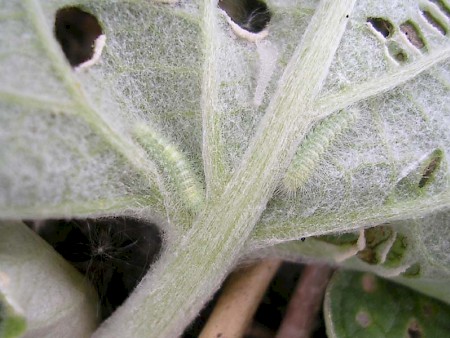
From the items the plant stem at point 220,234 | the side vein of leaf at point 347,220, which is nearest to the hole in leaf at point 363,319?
the side vein of leaf at point 347,220

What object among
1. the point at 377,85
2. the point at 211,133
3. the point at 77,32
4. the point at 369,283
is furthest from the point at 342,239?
the point at 77,32

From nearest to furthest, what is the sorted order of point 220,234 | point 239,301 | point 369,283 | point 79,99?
point 79,99 < point 220,234 < point 239,301 < point 369,283

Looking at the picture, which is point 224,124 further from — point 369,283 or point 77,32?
point 369,283

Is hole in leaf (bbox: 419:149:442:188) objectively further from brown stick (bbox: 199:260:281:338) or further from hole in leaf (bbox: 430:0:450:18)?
brown stick (bbox: 199:260:281:338)

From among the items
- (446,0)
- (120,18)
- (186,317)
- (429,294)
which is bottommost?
(429,294)

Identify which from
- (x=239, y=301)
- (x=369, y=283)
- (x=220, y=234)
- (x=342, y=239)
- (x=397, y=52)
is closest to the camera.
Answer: (x=220, y=234)

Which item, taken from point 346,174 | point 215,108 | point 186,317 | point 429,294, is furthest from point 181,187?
point 429,294

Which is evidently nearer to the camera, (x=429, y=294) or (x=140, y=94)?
(x=140, y=94)

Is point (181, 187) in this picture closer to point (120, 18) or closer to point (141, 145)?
point (141, 145)
